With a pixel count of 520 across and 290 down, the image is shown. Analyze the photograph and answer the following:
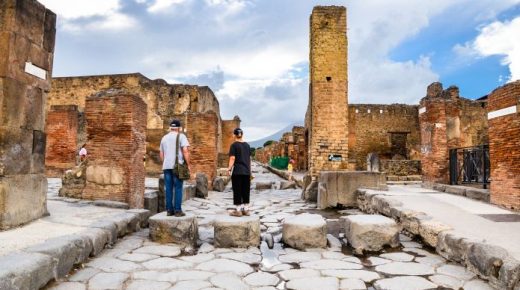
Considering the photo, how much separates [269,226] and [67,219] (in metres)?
3.06

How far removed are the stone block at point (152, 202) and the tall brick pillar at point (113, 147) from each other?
35 centimetres

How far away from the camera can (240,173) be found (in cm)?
585

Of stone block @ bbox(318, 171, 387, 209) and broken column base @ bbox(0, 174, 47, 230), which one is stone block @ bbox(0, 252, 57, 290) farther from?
stone block @ bbox(318, 171, 387, 209)

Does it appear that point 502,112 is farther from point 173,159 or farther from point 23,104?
point 23,104

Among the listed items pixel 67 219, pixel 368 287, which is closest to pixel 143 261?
pixel 67 219

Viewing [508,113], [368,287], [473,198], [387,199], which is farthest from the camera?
[473,198]

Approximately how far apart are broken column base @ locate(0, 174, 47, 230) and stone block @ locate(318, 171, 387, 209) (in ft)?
18.2

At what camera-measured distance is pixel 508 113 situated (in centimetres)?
630

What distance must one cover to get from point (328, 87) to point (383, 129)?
A: 14995mm

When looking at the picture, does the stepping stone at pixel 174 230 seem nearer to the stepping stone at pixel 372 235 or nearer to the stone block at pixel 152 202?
the stepping stone at pixel 372 235

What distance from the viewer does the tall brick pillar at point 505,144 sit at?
6090mm

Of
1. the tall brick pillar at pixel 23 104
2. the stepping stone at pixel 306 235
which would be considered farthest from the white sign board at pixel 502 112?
the tall brick pillar at pixel 23 104

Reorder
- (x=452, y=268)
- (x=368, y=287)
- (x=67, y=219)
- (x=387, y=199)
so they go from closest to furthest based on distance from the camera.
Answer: (x=368, y=287) → (x=452, y=268) → (x=67, y=219) → (x=387, y=199)

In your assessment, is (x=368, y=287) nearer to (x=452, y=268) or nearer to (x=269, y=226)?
(x=452, y=268)
